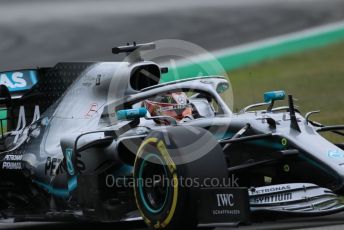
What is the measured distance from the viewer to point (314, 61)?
20.8 meters

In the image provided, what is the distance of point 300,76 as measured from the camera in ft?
67.3

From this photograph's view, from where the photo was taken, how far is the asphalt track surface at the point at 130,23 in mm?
20781

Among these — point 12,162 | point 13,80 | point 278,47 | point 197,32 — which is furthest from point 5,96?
point 197,32

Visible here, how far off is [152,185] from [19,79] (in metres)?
3.35

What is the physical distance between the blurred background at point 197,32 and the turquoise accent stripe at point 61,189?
328 inches

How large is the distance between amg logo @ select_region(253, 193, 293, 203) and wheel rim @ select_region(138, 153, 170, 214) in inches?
32.8

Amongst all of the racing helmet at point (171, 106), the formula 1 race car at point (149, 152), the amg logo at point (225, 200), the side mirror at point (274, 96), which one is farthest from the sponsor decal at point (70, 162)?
the side mirror at point (274, 96)

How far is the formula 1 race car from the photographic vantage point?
→ 938 cm

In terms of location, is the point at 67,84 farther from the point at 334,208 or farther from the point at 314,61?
the point at 314,61

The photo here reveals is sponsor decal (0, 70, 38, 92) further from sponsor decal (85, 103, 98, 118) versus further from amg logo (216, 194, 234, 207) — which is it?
amg logo (216, 194, 234, 207)

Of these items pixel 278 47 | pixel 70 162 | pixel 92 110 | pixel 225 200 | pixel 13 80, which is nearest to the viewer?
pixel 225 200

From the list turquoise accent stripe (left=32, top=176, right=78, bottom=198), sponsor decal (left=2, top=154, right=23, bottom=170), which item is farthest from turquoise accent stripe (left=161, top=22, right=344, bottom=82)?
turquoise accent stripe (left=32, top=176, right=78, bottom=198)

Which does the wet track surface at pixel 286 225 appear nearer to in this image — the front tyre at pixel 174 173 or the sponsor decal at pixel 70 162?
the front tyre at pixel 174 173

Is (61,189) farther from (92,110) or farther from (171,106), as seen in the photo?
(171,106)
